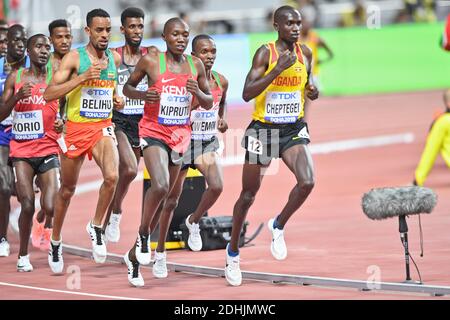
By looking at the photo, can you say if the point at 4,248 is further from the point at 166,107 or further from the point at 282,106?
the point at 282,106

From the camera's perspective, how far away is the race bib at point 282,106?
1249 cm

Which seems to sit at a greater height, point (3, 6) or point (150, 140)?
point (3, 6)

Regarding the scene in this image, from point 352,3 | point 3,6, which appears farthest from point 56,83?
point 352,3

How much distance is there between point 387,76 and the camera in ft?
120

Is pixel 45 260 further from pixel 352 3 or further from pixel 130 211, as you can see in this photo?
pixel 352 3

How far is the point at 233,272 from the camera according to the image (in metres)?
11.9

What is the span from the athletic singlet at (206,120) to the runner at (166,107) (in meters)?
1.23

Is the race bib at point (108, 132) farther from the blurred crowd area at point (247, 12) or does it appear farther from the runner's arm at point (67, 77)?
the blurred crowd area at point (247, 12)

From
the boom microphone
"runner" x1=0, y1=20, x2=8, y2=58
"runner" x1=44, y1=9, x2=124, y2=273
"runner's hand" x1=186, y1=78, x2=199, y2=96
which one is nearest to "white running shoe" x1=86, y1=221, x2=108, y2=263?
"runner" x1=44, y1=9, x2=124, y2=273

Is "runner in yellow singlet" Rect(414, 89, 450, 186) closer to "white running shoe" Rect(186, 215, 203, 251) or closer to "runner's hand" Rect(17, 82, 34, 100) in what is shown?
"white running shoe" Rect(186, 215, 203, 251)

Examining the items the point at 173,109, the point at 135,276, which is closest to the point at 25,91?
the point at 173,109

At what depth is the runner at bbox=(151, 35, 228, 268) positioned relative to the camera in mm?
13258

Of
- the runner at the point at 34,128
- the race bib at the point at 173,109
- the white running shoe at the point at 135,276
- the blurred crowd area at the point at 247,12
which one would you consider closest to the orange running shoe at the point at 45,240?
the runner at the point at 34,128

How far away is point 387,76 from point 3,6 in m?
14.8
